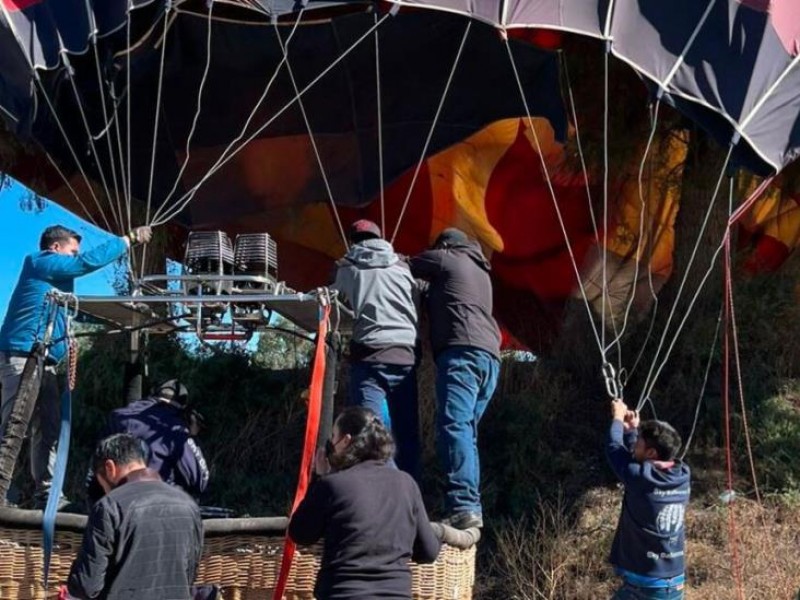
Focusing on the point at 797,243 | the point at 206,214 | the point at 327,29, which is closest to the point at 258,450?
the point at 206,214

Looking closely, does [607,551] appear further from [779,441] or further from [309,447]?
[309,447]

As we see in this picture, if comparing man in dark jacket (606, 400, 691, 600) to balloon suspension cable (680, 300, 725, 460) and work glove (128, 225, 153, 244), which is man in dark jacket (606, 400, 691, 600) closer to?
work glove (128, 225, 153, 244)

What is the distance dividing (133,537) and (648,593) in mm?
2675

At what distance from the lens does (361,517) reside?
4016mm

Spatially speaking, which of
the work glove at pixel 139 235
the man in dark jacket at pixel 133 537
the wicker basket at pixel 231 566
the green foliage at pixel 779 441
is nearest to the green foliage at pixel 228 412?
the work glove at pixel 139 235

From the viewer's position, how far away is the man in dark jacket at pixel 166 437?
18.2ft

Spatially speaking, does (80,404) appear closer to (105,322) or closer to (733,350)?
(105,322)

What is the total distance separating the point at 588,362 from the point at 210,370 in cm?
326

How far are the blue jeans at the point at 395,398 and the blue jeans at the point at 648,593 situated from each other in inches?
54.3

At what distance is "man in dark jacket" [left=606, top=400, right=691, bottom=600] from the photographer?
550cm

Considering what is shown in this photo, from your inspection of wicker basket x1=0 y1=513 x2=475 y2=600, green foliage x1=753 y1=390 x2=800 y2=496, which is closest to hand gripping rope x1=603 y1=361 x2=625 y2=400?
wicker basket x1=0 y1=513 x2=475 y2=600

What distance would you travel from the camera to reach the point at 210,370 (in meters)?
9.76

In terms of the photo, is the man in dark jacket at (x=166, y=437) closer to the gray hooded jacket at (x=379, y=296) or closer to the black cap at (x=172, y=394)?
the black cap at (x=172, y=394)

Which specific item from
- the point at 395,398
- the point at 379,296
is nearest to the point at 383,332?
the point at 379,296
